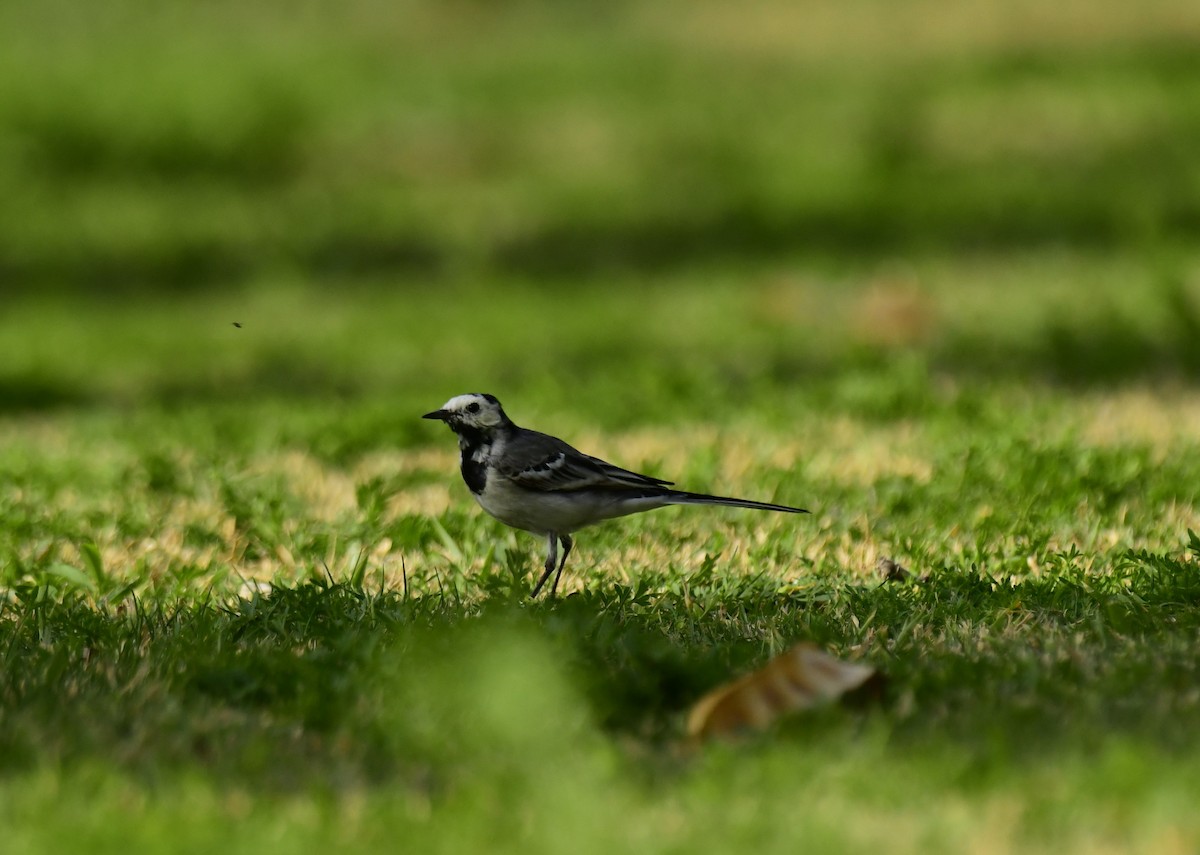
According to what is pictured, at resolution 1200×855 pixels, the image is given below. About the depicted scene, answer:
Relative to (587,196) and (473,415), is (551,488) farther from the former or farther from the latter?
(587,196)

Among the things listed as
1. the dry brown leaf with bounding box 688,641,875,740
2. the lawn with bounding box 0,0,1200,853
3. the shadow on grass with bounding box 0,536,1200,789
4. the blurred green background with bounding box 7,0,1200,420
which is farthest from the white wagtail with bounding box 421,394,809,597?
the blurred green background with bounding box 7,0,1200,420

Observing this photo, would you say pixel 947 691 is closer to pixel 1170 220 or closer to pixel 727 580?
pixel 727 580

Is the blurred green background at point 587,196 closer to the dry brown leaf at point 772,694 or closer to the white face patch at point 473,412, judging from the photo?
the white face patch at point 473,412

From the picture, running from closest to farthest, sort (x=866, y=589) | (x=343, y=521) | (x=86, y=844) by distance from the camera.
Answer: (x=86, y=844) → (x=866, y=589) → (x=343, y=521)

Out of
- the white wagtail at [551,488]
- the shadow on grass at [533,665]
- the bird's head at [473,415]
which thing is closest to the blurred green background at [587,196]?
the bird's head at [473,415]

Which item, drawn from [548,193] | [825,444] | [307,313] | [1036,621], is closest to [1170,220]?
[548,193]

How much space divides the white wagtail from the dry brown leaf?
1399 millimetres

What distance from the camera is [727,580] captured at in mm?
5348

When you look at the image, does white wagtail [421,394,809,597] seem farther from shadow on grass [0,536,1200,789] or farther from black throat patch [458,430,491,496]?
shadow on grass [0,536,1200,789]

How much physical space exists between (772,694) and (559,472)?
1718 mm

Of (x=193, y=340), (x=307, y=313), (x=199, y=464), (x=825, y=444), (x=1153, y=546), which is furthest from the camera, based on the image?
(x=307, y=313)

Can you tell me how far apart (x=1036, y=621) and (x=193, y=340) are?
8723 millimetres

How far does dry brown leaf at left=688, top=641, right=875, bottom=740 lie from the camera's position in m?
3.83

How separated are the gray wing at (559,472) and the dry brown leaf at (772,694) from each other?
1518 millimetres
